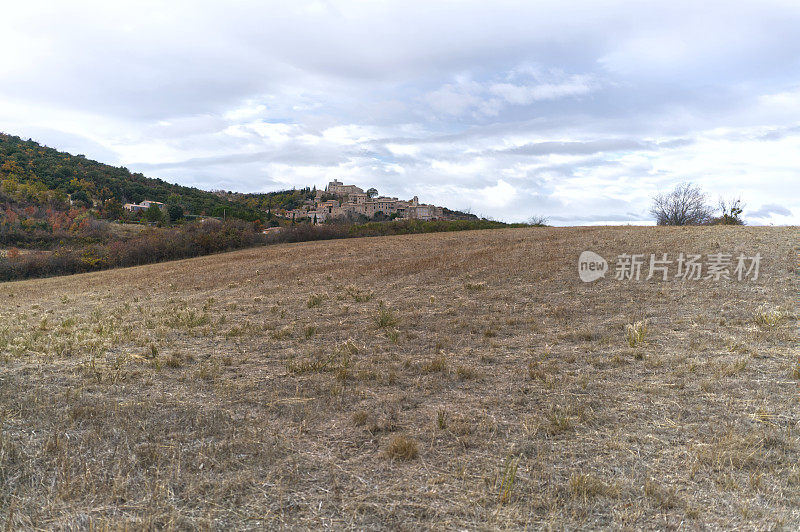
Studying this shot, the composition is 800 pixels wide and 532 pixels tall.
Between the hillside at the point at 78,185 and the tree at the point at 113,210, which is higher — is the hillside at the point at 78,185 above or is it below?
above

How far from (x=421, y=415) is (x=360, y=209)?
86.5 metres

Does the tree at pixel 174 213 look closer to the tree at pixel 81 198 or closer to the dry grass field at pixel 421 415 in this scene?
the tree at pixel 81 198

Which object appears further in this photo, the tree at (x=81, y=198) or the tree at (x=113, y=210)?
the tree at (x=81, y=198)

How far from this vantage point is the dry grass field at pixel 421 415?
3734mm

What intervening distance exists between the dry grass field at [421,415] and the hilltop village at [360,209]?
54.1 metres

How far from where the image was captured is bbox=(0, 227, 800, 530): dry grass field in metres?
3.73

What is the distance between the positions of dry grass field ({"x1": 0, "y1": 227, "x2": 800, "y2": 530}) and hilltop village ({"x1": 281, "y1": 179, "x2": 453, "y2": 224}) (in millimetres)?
54120

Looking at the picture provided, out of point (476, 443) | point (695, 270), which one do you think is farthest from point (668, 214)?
point (476, 443)

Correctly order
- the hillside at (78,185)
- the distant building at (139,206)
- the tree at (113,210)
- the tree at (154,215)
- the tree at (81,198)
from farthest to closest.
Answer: the distant building at (139,206) → the tree at (81,198) → the tree at (113,210) → the hillside at (78,185) → the tree at (154,215)

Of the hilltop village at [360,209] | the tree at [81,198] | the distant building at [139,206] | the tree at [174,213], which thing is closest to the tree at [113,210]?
the distant building at [139,206]

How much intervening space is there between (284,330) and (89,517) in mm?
7005

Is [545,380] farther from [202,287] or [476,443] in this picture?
[202,287]

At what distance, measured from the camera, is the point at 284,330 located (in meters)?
10.5

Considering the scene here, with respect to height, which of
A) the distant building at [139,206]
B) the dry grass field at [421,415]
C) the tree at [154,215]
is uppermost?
the distant building at [139,206]
